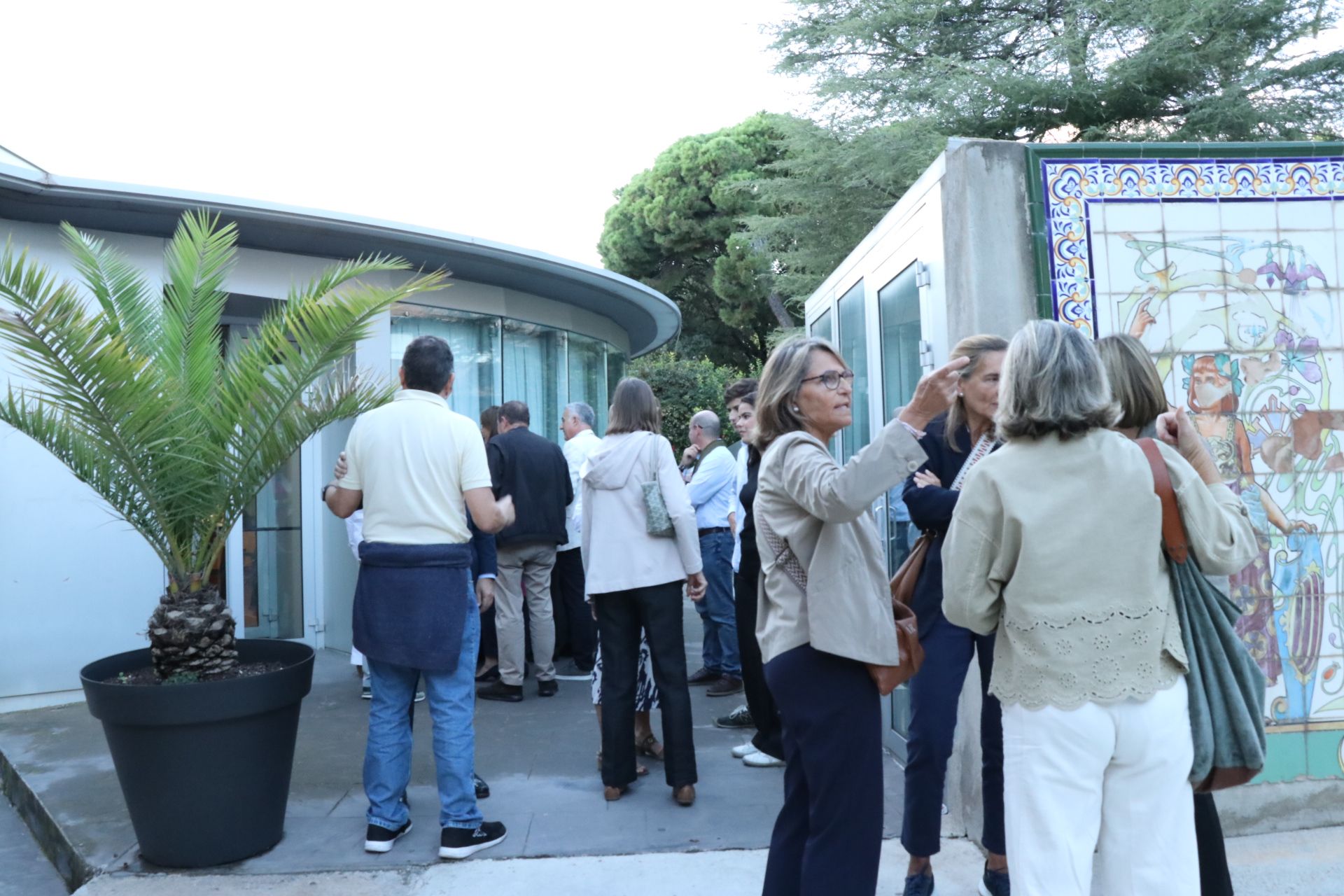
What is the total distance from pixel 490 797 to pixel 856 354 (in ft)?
9.61

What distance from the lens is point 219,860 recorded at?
390cm

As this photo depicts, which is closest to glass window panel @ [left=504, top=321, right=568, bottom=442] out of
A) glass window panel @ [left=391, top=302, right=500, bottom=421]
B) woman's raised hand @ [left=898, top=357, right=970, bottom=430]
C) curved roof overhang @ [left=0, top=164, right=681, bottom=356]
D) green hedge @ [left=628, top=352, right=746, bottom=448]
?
glass window panel @ [left=391, top=302, right=500, bottom=421]

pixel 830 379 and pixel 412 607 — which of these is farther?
pixel 412 607

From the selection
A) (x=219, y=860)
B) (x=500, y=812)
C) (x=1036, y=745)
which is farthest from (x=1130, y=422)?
(x=219, y=860)

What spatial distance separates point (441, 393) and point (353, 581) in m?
3.67

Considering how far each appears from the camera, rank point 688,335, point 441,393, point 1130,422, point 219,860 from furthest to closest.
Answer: point 688,335 < point 441,393 < point 219,860 < point 1130,422

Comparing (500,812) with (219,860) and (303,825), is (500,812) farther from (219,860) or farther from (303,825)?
(219,860)

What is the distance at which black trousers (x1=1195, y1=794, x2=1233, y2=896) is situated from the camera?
2818 millimetres

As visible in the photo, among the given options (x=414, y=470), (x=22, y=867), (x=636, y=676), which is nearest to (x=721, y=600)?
(x=636, y=676)

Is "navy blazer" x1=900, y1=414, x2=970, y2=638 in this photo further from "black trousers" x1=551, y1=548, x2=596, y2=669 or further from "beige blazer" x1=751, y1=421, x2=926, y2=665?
"black trousers" x1=551, y1=548, x2=596, y2=669

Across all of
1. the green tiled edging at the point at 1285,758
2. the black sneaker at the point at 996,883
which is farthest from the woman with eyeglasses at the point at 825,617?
the green tiled edging at the point at 1285,758

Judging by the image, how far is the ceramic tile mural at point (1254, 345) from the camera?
13.1ft

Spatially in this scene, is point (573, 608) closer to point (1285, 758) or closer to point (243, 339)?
point (243, 339)

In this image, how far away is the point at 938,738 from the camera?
338cm
